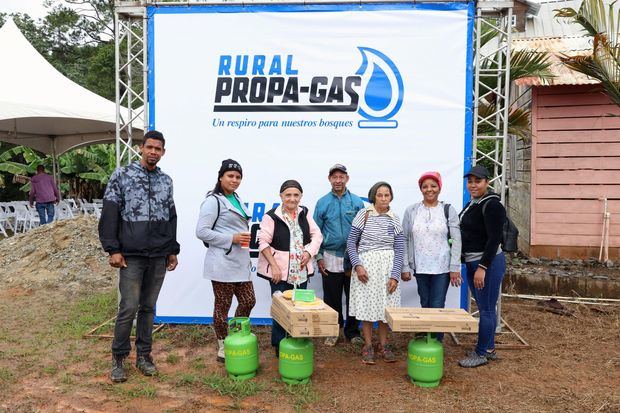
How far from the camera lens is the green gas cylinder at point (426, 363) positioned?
391cm

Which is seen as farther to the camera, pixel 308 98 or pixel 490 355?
pixel 308 98

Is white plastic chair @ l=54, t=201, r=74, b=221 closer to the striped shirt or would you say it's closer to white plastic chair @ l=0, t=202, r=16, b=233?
white plastic chair @ l=0, t=202, r=16, b=233

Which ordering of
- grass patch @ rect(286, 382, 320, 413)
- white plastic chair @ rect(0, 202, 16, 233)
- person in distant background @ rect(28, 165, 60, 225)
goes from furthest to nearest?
white plastic chair @ rect(0, 202, 16, 233) → person in distant background @ rect(28, 165, 60, 225) → grass patch @ rect(286, 382, 320, 413)

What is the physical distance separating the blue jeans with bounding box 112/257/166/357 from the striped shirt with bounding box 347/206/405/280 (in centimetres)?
161

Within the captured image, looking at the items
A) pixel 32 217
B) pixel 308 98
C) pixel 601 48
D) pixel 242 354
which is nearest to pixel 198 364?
pixel 242 354

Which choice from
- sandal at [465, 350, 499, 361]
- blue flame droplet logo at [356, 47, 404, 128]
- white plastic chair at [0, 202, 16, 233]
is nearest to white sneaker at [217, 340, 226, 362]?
sandal at [465, 350, 499, 361]

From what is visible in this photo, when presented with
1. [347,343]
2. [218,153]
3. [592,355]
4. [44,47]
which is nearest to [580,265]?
[592,355]

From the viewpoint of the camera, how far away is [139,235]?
3.88m

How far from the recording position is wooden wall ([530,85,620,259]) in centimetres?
816

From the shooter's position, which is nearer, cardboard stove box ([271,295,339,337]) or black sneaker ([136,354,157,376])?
cardboard stove box ([271,295,339,337])

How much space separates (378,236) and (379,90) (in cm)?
166

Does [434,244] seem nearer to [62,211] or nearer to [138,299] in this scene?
[138,299]

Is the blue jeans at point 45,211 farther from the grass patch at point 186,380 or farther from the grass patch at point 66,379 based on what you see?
the grass patch at point 186,380

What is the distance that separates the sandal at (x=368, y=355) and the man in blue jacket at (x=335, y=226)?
0.58 m
